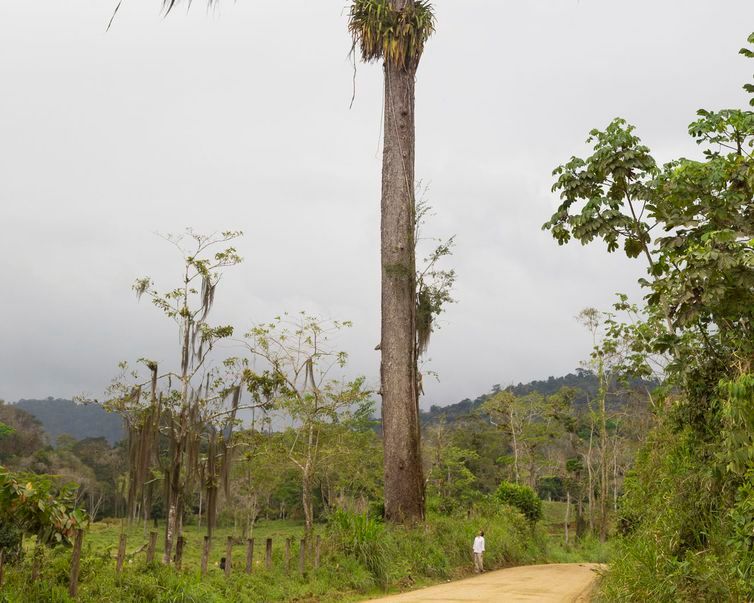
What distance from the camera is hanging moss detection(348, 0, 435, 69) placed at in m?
15.3

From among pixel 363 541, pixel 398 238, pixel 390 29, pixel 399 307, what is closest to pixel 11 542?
pixel 363 541

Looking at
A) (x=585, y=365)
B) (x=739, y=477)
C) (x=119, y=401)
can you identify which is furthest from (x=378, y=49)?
(x=585, y=365)

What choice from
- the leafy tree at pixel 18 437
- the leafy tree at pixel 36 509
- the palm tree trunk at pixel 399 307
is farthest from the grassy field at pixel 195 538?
the leafy tree at pixel 18 437

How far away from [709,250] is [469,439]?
51144mm

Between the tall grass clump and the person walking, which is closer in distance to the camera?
the tall grass clump

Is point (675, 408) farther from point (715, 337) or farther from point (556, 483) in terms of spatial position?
point (556, 483)

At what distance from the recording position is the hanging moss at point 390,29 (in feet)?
50.1

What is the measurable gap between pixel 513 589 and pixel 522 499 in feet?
33.5

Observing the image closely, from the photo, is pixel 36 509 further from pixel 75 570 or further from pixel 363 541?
pixel 363 541

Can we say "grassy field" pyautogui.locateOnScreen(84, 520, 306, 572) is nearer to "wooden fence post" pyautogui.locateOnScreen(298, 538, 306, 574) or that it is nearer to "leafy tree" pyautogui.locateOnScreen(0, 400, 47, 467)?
"wooden fence post" pyautogui.locateOnScreen(298, 538, 306, 574)

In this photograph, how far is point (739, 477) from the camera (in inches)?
266

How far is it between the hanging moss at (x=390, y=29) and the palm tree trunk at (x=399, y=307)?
324 mm

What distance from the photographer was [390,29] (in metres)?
15.2

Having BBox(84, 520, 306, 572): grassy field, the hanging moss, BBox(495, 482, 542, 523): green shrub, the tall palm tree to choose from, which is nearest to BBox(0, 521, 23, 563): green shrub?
BBox(84, 520, 306, 572): grassy field
